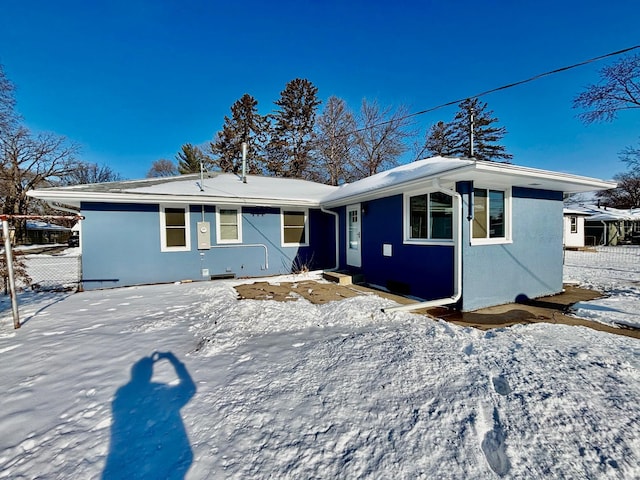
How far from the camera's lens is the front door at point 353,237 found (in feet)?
26.3

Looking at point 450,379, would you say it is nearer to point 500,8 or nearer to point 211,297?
point 211,297

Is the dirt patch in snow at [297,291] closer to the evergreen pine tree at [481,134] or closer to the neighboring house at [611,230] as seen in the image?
the evergreen pine tree at [481,134]

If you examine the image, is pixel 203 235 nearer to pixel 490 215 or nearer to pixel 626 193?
pixel 490 215

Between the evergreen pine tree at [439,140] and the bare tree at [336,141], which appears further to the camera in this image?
the evergreen pine tree at [439,140]

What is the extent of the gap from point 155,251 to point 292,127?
18.5 meters

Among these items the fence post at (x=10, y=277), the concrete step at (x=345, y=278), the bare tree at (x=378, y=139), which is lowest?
the concrete step at (x=345, y=278)

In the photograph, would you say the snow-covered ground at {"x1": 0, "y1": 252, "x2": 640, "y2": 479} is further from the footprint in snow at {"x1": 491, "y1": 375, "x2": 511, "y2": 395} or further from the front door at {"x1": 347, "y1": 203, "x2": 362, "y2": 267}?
the front door at {"x1": 347, "y1": 203, "x2": 362, "y2": 267}

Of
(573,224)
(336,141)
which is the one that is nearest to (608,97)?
(573,224)

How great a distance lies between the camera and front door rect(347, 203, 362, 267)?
8.02 metres

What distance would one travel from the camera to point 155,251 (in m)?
7.52

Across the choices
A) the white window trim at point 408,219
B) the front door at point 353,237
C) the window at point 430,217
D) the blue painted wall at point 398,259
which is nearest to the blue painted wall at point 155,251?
the front door at point 353,237

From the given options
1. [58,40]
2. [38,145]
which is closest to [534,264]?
[58,40]

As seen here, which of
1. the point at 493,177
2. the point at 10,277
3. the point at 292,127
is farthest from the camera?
the point at 292,127

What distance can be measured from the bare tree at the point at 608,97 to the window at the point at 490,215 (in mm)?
13651
